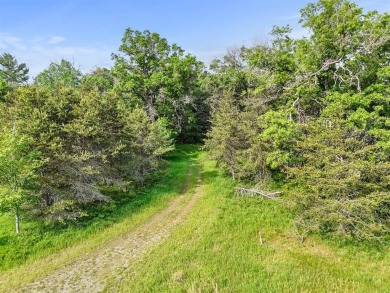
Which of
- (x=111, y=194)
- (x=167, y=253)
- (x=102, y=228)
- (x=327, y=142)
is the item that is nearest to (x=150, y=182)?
(x=111, y=194)

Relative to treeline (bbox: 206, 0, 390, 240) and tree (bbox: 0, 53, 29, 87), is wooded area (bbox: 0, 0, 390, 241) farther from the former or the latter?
tree (bbox: 0, 53, 29, 87)

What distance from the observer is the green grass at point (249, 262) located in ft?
30.7

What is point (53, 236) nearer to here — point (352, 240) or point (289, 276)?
point (289, 276)

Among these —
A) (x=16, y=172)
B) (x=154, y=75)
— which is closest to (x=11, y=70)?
(x=154, y=75)

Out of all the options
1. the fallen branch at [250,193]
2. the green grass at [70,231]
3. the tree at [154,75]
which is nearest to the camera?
the green grass at [70,231]

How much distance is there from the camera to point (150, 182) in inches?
906

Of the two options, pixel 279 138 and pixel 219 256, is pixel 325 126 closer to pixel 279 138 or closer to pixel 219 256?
pixel 279 138

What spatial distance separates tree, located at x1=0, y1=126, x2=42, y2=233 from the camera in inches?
470

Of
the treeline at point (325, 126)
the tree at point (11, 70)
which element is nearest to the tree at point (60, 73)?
the tree at point (11, 70)

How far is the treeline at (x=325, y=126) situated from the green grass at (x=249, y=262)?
1.47 metres

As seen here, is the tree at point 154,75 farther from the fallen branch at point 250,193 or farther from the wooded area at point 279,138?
the fallen branch at point 250,193

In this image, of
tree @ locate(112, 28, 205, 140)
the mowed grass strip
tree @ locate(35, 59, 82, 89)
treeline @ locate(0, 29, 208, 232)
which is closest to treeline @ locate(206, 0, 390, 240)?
treeline @ locate(0, 29, 208, 232)

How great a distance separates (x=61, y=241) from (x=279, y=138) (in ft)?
46.0

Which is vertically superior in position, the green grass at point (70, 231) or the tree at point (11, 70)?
the tree at point (11, 70)
